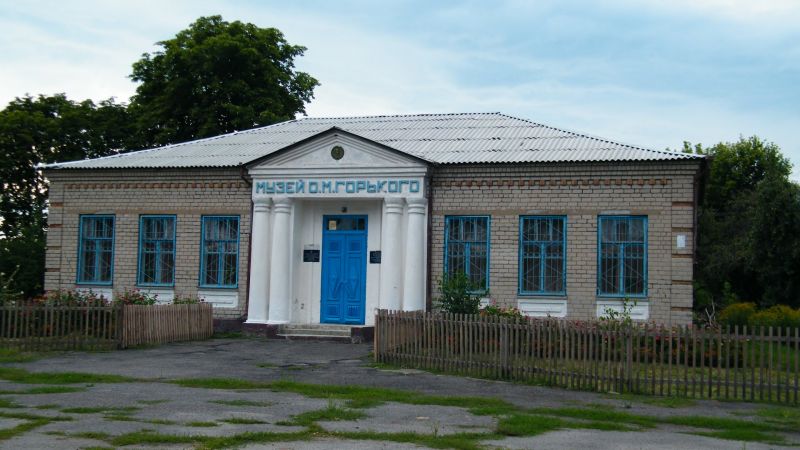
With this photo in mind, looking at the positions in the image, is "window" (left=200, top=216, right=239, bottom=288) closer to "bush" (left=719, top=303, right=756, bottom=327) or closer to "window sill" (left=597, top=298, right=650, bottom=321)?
"window sill" (left=597, top=298, right=650, bottom=321)

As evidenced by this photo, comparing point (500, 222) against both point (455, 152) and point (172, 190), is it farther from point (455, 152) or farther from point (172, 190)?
point (172, 190)

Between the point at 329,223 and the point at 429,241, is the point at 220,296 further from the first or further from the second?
the point at 429,241

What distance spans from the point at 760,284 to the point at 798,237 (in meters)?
4.07

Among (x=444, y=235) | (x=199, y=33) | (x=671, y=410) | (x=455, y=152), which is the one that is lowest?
(x=671, y=410)

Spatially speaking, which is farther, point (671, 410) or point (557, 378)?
point (557, 378)

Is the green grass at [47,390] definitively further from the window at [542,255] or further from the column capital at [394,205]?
the window at [542,255]

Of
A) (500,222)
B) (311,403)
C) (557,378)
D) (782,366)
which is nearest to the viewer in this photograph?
(311,403)

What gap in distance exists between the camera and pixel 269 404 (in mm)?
10156

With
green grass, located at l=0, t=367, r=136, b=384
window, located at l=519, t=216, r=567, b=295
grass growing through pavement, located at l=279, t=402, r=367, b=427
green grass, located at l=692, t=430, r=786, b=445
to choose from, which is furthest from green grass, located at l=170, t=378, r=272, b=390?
window, located at l=519, t=216, r=567, b=295

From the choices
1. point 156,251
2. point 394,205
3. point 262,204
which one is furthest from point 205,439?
point 156,251

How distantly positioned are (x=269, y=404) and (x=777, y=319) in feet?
54.6

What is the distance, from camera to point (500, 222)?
18891 mm

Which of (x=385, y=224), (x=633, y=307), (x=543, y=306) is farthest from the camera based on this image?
(x=385, y=224)

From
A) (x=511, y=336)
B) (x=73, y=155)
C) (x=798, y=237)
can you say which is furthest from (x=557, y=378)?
(x=73, y=155)
